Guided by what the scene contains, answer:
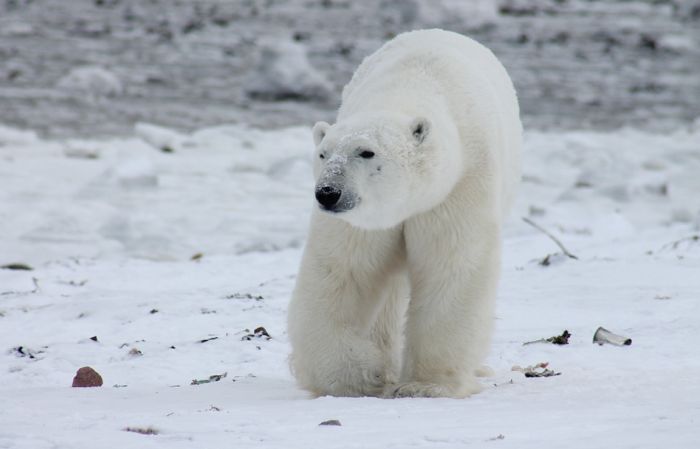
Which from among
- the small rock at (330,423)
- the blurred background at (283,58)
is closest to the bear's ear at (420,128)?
the small rock at (330,423)

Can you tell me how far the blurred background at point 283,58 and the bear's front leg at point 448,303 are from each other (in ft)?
27.3

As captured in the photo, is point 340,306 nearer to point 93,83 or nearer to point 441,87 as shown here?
point 441,87

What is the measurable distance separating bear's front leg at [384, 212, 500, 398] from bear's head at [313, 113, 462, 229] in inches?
7.0

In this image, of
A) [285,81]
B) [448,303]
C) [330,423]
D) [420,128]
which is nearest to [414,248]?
[448,303]

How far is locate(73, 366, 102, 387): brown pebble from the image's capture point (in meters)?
4.09

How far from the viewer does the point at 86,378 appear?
4098 mm

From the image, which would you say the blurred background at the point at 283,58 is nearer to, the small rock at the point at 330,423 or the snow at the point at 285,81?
the snow at the point at 285,81

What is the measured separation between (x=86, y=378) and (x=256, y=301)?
1517 millimetres

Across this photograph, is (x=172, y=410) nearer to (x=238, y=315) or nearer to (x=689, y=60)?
(x=238, y=315)

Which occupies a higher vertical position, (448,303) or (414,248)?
(414,248)

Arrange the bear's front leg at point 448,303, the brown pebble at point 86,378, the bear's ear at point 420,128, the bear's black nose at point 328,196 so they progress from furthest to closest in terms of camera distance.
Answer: the brown pebble at point 86,378 < the bear's front leg at point 448,303 < the bear's ear at point 420,128 < the bear's black nose at point 328,196

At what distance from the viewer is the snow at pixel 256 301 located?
2893 millimetres

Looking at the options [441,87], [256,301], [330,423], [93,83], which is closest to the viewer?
[330,423]

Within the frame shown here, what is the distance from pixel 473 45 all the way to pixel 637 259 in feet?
6.11
